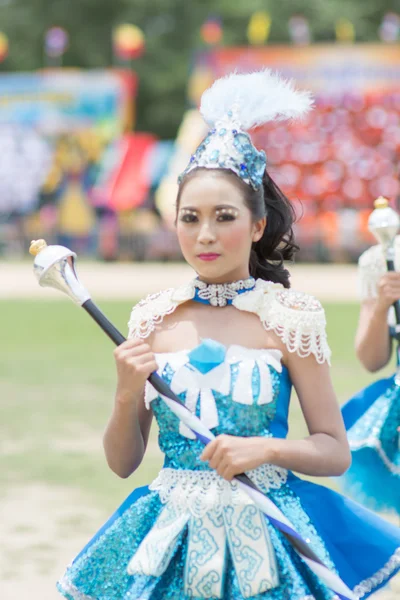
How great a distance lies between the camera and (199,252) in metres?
2.57

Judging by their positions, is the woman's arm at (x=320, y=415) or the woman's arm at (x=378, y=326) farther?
the woman's arm at (x=378, y=326)

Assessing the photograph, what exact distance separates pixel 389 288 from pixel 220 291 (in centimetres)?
115

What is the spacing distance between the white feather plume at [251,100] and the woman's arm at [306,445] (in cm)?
63

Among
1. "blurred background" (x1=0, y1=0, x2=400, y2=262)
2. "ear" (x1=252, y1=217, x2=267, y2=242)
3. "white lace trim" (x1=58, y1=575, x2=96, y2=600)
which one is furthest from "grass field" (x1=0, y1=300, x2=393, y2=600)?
"blurred background" (x1=0, y1=0, x2=400, y2=262)

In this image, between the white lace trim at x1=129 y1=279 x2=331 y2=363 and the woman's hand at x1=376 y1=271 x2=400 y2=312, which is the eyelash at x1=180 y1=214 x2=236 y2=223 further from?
the woman's hand at x1=376 y1=271 x2=400 y2=312

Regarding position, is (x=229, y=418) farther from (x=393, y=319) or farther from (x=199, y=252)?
(x=393, y=319)

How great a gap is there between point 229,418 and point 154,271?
21743 mm

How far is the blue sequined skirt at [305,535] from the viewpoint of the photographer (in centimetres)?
252

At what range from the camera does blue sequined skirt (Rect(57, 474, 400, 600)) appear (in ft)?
8.25

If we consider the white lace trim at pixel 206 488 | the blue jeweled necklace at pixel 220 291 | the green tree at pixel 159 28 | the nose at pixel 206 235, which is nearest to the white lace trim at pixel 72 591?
the white lace trim at pixel 206 488

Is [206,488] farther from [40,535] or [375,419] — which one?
[40,535]

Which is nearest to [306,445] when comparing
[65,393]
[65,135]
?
[65,393]

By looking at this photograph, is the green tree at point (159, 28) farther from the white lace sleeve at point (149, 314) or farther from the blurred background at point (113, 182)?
the white lace sleeve at point (149, 314)

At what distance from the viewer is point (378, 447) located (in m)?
3.96
